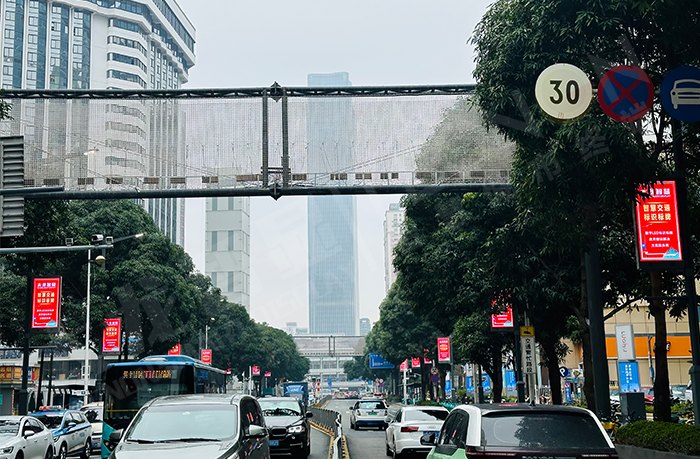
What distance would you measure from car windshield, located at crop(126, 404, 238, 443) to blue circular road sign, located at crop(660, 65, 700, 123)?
8627 millimetres

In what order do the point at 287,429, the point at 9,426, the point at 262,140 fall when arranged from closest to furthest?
the point at 9,426
the point at 287,429
the point at 262,140

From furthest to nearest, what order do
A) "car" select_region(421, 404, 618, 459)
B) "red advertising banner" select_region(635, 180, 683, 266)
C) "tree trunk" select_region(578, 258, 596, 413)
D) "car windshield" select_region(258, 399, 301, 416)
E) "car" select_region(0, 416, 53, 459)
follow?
"car windshield" select_region(258, 399, 301, 416) < "tree trunk" select_region(578, 258, 596, 413) < "car" select_region(0, 416, 53, 459) < "red advertising banner" select_region(635, 180, 683, 266) < "car" select_region(421, 404, 618, 459)

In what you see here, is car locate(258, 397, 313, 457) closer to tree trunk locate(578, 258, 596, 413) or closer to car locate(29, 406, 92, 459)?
car locate(29, 406, 92, 459)

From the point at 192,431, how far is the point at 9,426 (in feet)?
34.0

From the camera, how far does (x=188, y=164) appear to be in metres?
23.8

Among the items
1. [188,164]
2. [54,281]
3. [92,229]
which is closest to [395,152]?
[188,164]

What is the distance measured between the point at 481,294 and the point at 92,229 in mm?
32979

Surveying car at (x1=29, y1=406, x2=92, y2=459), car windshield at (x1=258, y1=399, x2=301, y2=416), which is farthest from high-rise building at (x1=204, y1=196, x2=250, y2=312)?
car windshield at (x1=258, y1=399, x2=301, y2=416)

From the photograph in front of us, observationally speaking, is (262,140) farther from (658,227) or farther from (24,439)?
(658,227)

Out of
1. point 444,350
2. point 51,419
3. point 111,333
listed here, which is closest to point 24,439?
point 51,419

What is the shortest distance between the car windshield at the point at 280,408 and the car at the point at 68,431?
18.5 ft

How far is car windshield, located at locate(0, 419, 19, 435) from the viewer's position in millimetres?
19562

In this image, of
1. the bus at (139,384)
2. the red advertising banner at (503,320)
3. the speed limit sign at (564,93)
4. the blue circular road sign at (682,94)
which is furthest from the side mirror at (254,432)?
the red advertising banner at (503,320)

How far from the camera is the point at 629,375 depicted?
42688 mm
